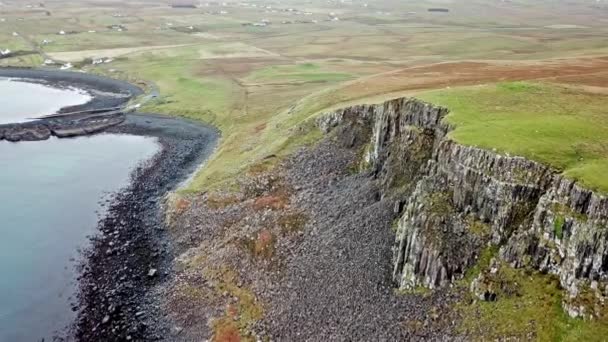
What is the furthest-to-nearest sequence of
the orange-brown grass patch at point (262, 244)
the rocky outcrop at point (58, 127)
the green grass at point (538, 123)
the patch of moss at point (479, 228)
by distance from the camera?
1. the rocky outcrop at point (58, 127)
2. the orange-brown grass patch at point (262, 244)
3. the patch of moss at point (479, 228)
4. the green grass at point (538, 123)

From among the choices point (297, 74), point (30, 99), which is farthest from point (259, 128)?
point (30, 99)

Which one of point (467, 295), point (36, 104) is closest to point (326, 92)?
point (467, 295)

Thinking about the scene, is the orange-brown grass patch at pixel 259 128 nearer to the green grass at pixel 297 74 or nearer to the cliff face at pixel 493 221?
the green grass at pixel 297 74

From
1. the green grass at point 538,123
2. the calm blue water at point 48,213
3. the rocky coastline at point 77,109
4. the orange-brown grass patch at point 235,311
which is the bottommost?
the calm blue water at point 48,213

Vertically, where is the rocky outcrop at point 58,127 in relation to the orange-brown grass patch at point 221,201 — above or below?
below

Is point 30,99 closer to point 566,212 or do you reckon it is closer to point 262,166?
point 262,166

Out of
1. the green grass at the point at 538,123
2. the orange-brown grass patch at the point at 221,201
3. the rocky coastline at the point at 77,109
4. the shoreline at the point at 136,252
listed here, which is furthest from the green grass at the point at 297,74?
the green grass at the point at 538,123

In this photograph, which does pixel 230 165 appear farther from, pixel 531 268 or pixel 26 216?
pixel 531 268
